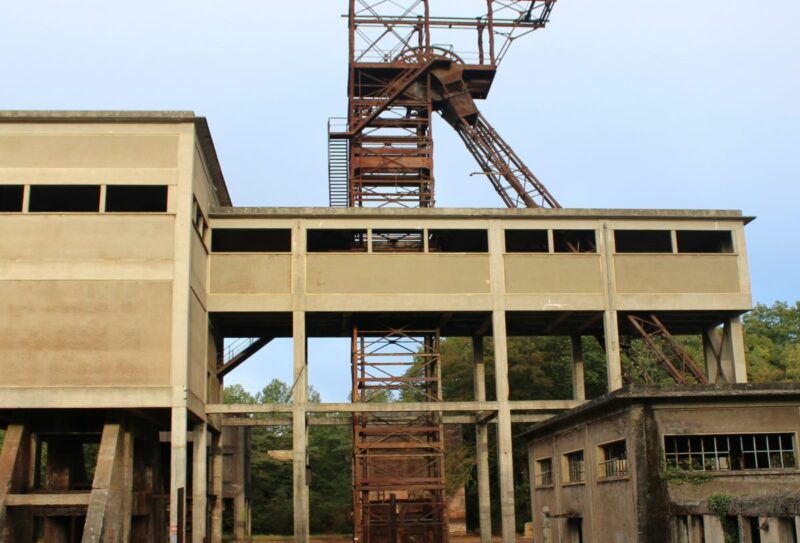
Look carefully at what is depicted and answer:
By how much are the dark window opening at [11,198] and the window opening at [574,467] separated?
17803 mm

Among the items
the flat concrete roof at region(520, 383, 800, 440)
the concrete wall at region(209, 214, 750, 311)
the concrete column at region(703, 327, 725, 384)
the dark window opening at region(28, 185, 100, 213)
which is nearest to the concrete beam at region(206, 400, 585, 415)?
the concrete wall at region(209, 214, 750, 311)

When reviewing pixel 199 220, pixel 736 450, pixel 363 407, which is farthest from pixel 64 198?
pixel 736 450

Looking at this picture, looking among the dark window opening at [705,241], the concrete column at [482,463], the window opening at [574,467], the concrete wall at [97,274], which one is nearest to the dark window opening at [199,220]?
the concrete wall at [97,274]

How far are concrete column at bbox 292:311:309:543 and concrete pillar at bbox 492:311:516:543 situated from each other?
6.13m

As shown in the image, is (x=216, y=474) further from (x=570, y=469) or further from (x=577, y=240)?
(x=577, y=240)

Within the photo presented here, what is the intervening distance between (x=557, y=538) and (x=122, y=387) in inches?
531

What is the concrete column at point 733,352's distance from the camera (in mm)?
30156

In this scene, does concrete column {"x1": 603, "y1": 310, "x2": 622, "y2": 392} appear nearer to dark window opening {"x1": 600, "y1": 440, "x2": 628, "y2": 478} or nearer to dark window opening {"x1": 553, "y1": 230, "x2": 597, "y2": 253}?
dark window opening {"x1": 553, "y1": 230, "x2": 597, "y2": 253}

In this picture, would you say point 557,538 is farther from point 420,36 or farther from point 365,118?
point 420,36

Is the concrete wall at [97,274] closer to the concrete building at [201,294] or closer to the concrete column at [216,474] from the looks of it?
the concrete building at [201,294]

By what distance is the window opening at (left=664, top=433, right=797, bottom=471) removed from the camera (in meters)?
20.6

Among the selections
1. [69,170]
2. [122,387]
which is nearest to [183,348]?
[122,387]

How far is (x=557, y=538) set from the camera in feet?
90.1

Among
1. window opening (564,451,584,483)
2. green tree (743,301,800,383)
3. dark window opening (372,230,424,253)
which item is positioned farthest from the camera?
green tree (743,301,800,383)
